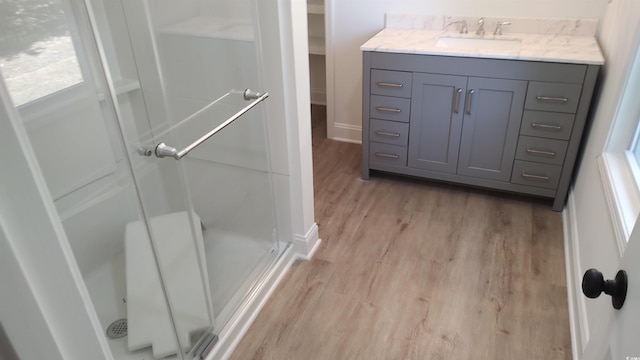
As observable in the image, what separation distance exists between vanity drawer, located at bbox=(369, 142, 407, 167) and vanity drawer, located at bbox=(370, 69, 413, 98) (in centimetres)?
34

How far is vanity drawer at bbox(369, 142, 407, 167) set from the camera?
2861 mm

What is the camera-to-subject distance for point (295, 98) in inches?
76.7

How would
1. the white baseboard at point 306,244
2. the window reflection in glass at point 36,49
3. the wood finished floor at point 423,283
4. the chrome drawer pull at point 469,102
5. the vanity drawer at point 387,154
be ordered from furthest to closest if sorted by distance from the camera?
the vanity drawer at point 387,154 < the chrome drawer pull at point 469,102 < the white baseboard at point 306,244 < the wood finished floor at point 423,283 < the window reflection in glass at point 36,49

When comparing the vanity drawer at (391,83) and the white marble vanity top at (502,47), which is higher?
the white marble vanity top at (502,47)

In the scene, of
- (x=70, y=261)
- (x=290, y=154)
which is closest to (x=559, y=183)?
(x=290, y=154)

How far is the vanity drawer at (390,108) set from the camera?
Answer: 2715 millimetres

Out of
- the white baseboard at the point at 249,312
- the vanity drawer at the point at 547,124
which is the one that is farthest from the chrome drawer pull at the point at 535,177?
the white baseboard at the point at 249,312

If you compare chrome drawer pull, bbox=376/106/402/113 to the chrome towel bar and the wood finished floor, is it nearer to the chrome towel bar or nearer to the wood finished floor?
the wood finished floor

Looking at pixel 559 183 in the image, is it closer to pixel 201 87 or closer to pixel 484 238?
pixel 484 238

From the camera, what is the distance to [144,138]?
4.70ft

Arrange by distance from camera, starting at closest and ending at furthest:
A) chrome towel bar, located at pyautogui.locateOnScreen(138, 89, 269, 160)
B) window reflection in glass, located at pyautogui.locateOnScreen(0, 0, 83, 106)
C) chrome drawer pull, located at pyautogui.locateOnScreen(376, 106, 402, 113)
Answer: window reflection in glass, located at pyautogui.locateOnScreen(0, 0, 83, 106) < chrome towel bar, located at pyautogui.locateOnScreen(138, 89, 269, 160) < chrome drawer pull, located at pyautogui.locateOnScreen(376, 106, 402, 113)

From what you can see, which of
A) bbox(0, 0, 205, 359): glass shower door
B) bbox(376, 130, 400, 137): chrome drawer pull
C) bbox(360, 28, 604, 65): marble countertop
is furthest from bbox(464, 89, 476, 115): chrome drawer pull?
bbox(0, 0, 205, 359): glass shower door

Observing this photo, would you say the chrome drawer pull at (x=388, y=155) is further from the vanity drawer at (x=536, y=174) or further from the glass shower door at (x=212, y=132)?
the glass shower door at (x=212, y=132)

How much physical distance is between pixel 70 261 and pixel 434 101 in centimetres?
221
